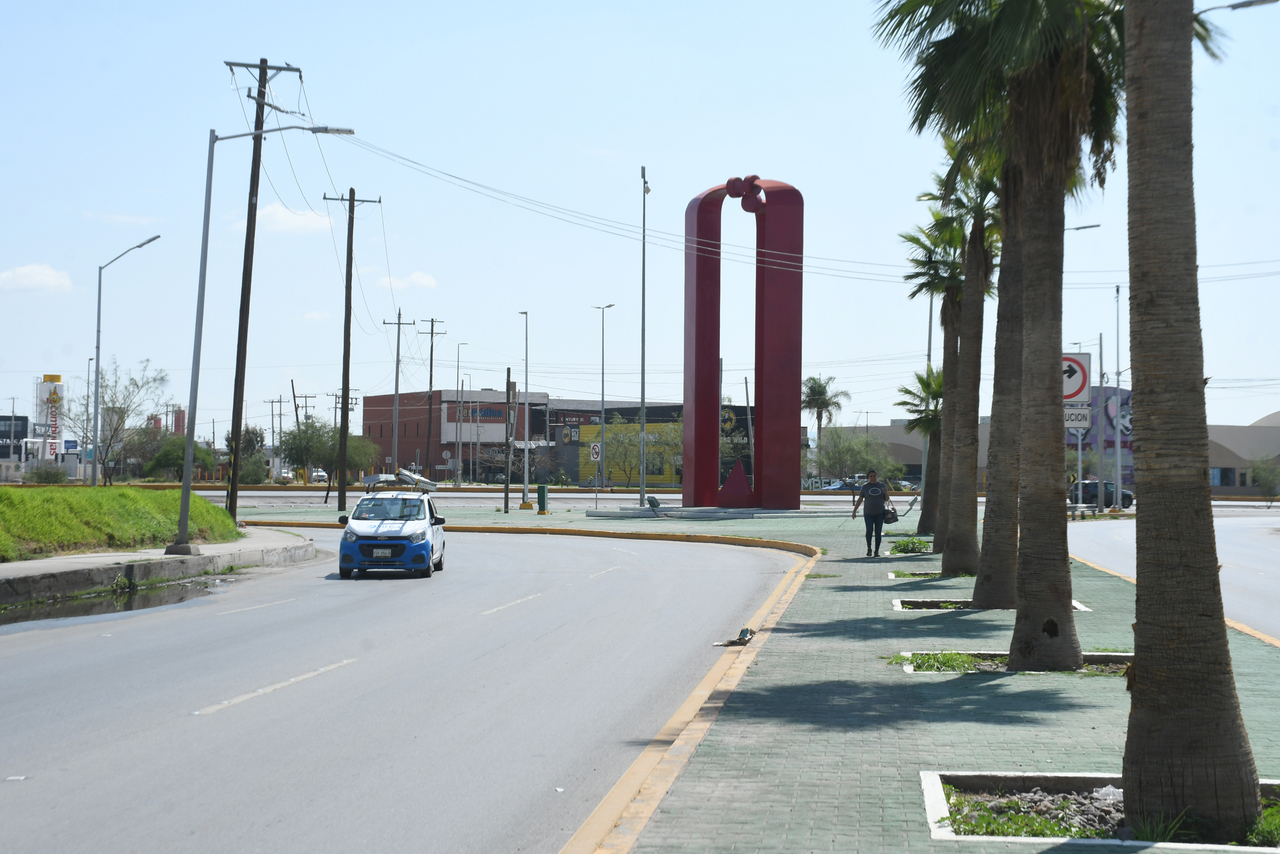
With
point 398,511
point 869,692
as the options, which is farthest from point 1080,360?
point 869,692

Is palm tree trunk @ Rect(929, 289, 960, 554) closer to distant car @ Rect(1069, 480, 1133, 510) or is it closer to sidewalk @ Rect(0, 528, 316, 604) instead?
sidewalk @ Rect(0, 528, 316, 604)

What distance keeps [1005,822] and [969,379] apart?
53.1ft

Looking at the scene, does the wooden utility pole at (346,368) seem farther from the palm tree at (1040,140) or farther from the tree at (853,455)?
the tree at (853,455)

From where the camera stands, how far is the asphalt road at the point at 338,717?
5.97 meters

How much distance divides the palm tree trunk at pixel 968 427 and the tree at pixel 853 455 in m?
81.9

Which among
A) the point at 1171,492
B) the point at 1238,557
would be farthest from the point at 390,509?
the point at 1238,557

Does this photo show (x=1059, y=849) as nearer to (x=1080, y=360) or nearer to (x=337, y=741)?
(x=337, y=741)

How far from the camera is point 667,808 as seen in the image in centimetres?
583

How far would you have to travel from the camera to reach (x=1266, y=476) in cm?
8781

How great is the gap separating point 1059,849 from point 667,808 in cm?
190

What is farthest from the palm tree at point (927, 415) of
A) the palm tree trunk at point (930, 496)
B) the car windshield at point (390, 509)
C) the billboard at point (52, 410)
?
the billboard at point (52, 410)

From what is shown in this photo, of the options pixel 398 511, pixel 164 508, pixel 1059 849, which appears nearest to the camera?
pixel 1059 849

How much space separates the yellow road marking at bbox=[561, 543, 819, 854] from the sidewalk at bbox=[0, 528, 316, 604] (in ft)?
38.9

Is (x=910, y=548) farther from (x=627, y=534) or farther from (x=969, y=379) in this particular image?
(x=627, y=534)
